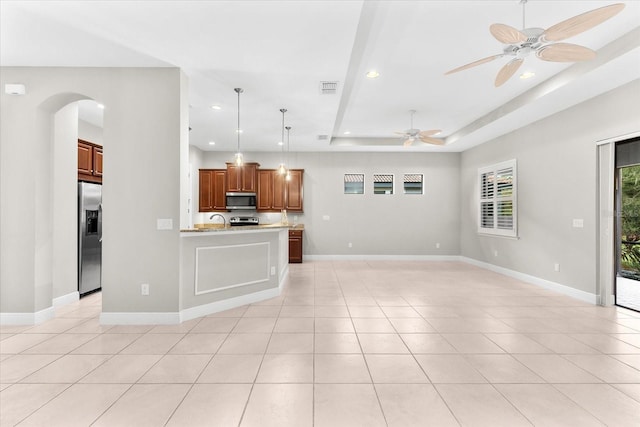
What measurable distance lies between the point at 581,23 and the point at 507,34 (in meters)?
0.45

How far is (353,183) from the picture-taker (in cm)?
837

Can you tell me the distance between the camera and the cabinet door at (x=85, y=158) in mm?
4691

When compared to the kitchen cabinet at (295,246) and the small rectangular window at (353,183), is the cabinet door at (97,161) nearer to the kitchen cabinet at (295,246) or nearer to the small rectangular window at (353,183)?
the kitchen cabinet at (295,246)

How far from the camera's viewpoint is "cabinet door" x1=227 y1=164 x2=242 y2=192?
26.0 feet

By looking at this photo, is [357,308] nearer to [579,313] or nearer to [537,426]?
[537,426]

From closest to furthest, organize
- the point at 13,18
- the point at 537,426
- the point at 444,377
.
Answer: the point at 537,426 → the point at 444,377 → the point at 13,18

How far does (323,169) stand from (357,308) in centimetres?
491

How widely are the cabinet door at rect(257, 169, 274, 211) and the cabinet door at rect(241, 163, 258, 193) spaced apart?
0.16m

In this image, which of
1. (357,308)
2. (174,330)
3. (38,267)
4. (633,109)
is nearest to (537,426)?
(357,308)

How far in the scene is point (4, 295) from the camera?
11.4 ft

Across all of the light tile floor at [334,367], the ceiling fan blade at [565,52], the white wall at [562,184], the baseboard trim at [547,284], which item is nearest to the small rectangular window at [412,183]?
the white wall at [562,184]

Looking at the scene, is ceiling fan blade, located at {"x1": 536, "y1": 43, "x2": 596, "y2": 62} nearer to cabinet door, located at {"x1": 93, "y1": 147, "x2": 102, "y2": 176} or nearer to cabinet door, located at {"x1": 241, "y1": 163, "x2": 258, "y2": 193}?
cabinet door, located at {"x1": 93, "y1": 147, "x2": 102, "y2": 176}

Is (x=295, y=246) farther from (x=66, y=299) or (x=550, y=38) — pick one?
(x=550, y=38)

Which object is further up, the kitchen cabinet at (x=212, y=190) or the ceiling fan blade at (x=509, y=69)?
the ceiling fan blade at (x=509, y=69)
